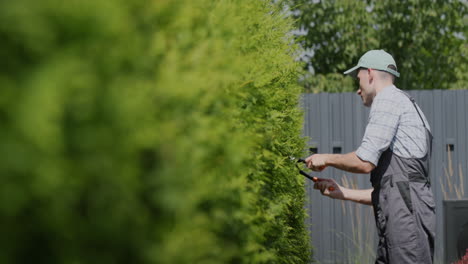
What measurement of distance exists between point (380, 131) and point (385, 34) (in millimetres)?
10983

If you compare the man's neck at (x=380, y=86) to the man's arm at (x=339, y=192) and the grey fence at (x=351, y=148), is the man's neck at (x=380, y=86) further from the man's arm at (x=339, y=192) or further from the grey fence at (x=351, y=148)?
the grey fence at (x=351, y=148)

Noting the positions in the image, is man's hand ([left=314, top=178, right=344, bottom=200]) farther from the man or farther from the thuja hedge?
the thuja hedge

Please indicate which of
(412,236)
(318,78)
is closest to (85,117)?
(412,236)

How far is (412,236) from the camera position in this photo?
12.2 ft

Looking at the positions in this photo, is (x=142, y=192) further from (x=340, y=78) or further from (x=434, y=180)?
(x=340, y=78)

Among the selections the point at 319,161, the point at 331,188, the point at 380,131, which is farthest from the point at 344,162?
the point at 331,188

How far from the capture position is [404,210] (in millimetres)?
3721

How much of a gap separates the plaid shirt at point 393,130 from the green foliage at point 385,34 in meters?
9.65

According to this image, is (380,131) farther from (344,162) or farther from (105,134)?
(105,134)

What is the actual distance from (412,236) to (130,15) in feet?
9.20

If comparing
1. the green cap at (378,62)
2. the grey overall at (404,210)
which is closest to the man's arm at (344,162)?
the grey overall at (404,210)

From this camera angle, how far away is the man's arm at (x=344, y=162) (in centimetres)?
375

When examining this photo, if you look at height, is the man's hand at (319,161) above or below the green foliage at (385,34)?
below

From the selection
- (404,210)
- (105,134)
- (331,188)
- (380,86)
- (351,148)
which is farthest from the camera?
(351,148)
